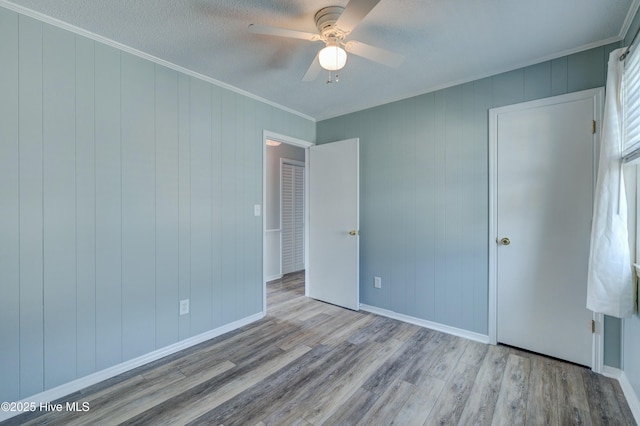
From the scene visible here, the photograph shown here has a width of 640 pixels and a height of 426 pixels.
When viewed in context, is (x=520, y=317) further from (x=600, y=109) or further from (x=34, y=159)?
(x=34, y=159)

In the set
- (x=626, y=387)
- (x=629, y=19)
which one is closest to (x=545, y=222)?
(x=626, y=387)

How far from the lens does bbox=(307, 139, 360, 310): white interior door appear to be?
10.9 ft

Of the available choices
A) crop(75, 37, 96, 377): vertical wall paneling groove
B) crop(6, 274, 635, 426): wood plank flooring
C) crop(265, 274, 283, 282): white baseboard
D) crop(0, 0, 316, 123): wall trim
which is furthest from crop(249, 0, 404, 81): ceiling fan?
crop(265, 274, 283, 282): white baseboard

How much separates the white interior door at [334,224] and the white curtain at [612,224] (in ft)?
6.57

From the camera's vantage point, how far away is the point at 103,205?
204 centimetres

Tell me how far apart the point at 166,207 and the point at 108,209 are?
0.40 meters

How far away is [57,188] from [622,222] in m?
3.54

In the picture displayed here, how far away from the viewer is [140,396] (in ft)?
6.10

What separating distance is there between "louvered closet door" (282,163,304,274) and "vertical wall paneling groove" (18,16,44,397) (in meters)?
3.45

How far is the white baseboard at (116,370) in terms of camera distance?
1.78 meters

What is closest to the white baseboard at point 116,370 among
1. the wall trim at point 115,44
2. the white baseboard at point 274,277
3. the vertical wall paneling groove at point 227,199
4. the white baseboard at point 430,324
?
the vertical wall paneling groove at point 227,199

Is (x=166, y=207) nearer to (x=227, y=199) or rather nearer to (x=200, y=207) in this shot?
(x=200, y=207)

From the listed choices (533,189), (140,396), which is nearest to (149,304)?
(140,396)

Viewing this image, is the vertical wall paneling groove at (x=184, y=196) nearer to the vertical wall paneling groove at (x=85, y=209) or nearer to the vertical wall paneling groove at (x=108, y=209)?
the vertical wall paneling groove at (x=108, y=209)
